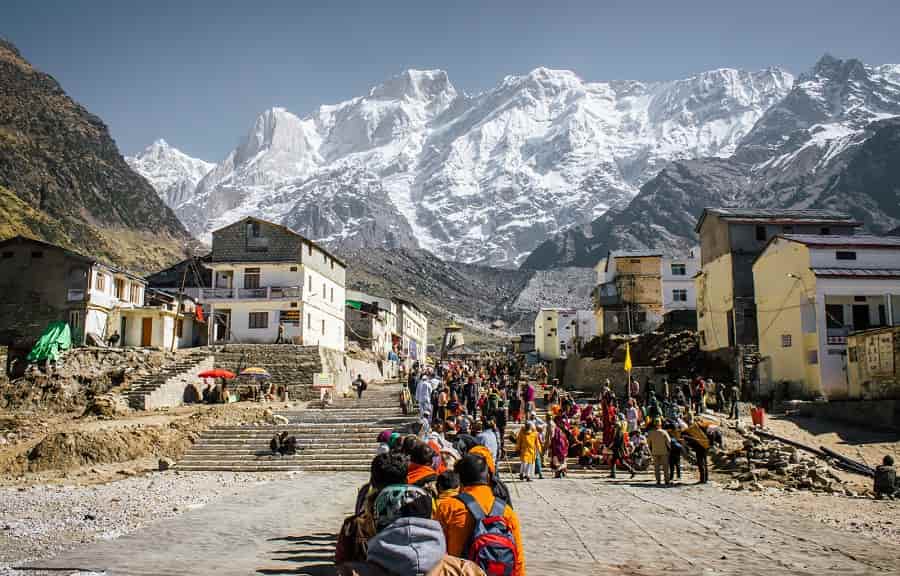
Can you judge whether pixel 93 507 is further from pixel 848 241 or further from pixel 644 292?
pixel 644 292

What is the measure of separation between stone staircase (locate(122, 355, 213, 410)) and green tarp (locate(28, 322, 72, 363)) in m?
4.33

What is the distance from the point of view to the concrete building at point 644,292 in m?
52.6

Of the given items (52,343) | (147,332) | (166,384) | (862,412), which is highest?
(147,332)

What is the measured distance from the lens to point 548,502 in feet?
43.0

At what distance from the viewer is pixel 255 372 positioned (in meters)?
33.3

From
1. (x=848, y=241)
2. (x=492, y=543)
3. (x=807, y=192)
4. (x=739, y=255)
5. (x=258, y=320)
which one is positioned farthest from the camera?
(x=807, y=192)

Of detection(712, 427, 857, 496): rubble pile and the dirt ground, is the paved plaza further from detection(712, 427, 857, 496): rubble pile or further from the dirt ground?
the dirt ground

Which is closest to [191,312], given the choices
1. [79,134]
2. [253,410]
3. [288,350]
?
[288,350]

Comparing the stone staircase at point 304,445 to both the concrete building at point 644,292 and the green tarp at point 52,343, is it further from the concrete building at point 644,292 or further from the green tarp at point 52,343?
the concrete building at point 644,292

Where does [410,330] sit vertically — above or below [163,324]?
above

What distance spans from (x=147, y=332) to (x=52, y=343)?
5630 mm

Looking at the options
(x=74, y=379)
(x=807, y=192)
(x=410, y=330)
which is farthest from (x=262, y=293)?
(x=807, y=192)

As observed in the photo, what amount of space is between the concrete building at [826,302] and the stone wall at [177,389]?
25.7 m

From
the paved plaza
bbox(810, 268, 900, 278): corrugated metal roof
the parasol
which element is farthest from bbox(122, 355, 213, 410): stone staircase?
bbox(810, 268, 900, 278): corrugated metal roof
